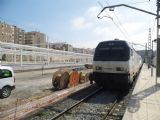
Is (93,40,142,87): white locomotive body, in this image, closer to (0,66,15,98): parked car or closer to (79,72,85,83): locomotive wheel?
(0,66,15,98): parked car

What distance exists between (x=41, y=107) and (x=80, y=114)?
1.82 m

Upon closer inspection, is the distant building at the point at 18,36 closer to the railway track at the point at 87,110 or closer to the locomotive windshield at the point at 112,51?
the locomotive windshield at the point at 112,51

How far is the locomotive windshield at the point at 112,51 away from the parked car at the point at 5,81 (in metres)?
5.54

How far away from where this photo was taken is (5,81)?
13859 millimetres

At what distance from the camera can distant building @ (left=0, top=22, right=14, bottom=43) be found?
383 ft

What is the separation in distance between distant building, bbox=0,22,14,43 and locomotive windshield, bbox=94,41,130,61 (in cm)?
10480

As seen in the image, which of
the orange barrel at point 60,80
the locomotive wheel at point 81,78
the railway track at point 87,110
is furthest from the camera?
the locomotive wheel at point 81,78

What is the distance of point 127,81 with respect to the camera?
14344 millimetres

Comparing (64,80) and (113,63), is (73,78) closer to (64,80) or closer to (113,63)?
(64,80)

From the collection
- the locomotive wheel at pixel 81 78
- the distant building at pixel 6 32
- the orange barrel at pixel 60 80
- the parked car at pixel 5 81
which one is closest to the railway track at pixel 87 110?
the parked car at pixel 5 81

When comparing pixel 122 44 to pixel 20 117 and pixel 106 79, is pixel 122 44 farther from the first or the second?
pixel 20 117

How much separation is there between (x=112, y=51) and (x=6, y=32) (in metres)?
115

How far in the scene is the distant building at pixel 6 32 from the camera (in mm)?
116688

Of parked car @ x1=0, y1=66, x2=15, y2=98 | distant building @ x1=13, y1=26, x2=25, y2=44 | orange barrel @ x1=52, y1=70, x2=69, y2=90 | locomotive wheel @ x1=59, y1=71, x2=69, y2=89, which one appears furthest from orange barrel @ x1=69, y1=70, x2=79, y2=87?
distant building @ x1=13, y1=26, x2=25, y2=44
